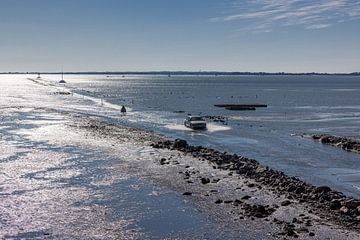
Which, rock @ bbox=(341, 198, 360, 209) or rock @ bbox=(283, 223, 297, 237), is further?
rock @ bbox=(341, 198, 360, 209)

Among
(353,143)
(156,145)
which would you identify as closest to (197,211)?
(156,145)

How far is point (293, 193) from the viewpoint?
34.6 metres

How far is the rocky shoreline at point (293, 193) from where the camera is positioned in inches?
1153

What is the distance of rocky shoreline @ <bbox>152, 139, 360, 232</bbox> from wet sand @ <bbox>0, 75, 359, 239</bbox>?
7.8 inches

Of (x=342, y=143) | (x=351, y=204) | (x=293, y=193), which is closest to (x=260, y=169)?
(x=293, y=193)

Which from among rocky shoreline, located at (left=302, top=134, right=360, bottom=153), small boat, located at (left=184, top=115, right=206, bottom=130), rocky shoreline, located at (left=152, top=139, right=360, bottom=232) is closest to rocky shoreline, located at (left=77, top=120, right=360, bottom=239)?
rocky shoreline, located at (left=152, top=139, right=360, bottom=232)

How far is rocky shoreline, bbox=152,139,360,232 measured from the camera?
96.1 feet

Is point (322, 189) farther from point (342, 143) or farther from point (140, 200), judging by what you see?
point (342, 143)

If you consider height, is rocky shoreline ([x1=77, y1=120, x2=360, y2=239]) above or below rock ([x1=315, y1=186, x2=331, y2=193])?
below

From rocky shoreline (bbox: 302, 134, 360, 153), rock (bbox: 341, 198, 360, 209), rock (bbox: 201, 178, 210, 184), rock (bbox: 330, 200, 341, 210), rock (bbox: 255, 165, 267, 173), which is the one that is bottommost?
rocky shoreline (bbox: 302, 134, 360, 153)

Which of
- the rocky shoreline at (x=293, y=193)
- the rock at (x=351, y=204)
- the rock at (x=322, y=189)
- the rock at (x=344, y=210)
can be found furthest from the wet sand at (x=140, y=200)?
the rock at (x=322, y=189)

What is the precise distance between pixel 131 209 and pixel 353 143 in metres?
39.0

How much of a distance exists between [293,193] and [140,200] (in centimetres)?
1099

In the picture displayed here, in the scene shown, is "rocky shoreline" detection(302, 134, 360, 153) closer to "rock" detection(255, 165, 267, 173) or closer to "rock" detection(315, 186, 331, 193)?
"rock" detection(255, 165, 267, 173)
